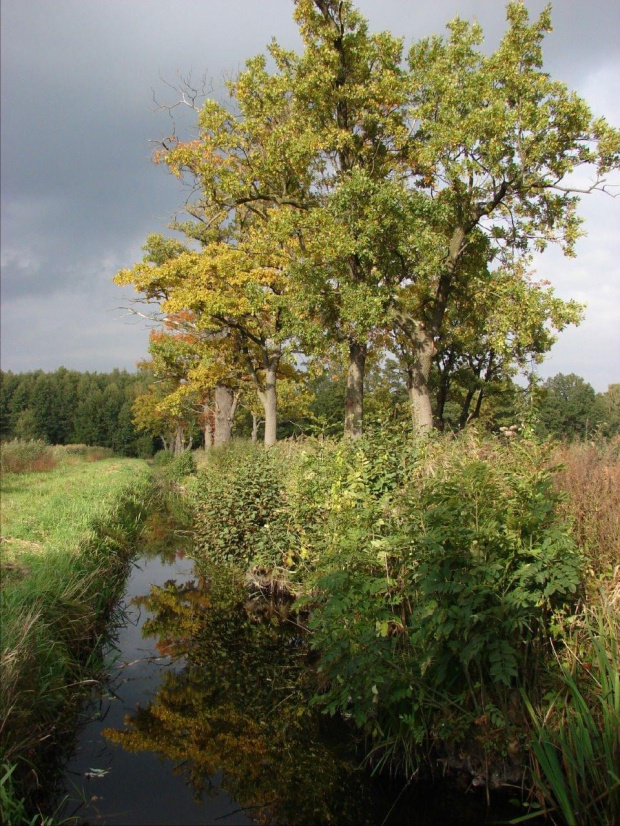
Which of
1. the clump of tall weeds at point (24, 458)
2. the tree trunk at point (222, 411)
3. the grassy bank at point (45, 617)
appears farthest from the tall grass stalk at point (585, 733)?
the tree trunk at point (222, 411)

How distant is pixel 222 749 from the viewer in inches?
227

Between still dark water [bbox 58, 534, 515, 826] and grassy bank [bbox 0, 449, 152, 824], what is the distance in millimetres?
408

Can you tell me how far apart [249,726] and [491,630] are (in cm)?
291

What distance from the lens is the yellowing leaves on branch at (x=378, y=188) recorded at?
14977 millimetres

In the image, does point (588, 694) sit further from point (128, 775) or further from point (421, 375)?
point (421, 375)

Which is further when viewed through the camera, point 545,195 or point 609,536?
point 545,195

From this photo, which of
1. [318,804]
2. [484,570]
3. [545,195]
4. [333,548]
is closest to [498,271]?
[545,195]

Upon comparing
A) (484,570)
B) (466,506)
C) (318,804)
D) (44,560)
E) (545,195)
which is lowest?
(318,804)

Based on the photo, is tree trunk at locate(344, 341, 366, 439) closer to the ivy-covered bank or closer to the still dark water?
the still dark water

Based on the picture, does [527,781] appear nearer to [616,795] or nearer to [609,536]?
[616,795]

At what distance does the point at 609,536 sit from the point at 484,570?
155 cm

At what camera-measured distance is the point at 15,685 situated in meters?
4.68

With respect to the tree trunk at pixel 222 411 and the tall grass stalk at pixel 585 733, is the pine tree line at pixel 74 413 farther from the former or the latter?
the tall grass stalk at pixel 585 733

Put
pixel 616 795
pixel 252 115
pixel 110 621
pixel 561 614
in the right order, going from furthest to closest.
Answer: pixel 252 115
pixel 110 621
pixel 561 614
pixel 616 795
